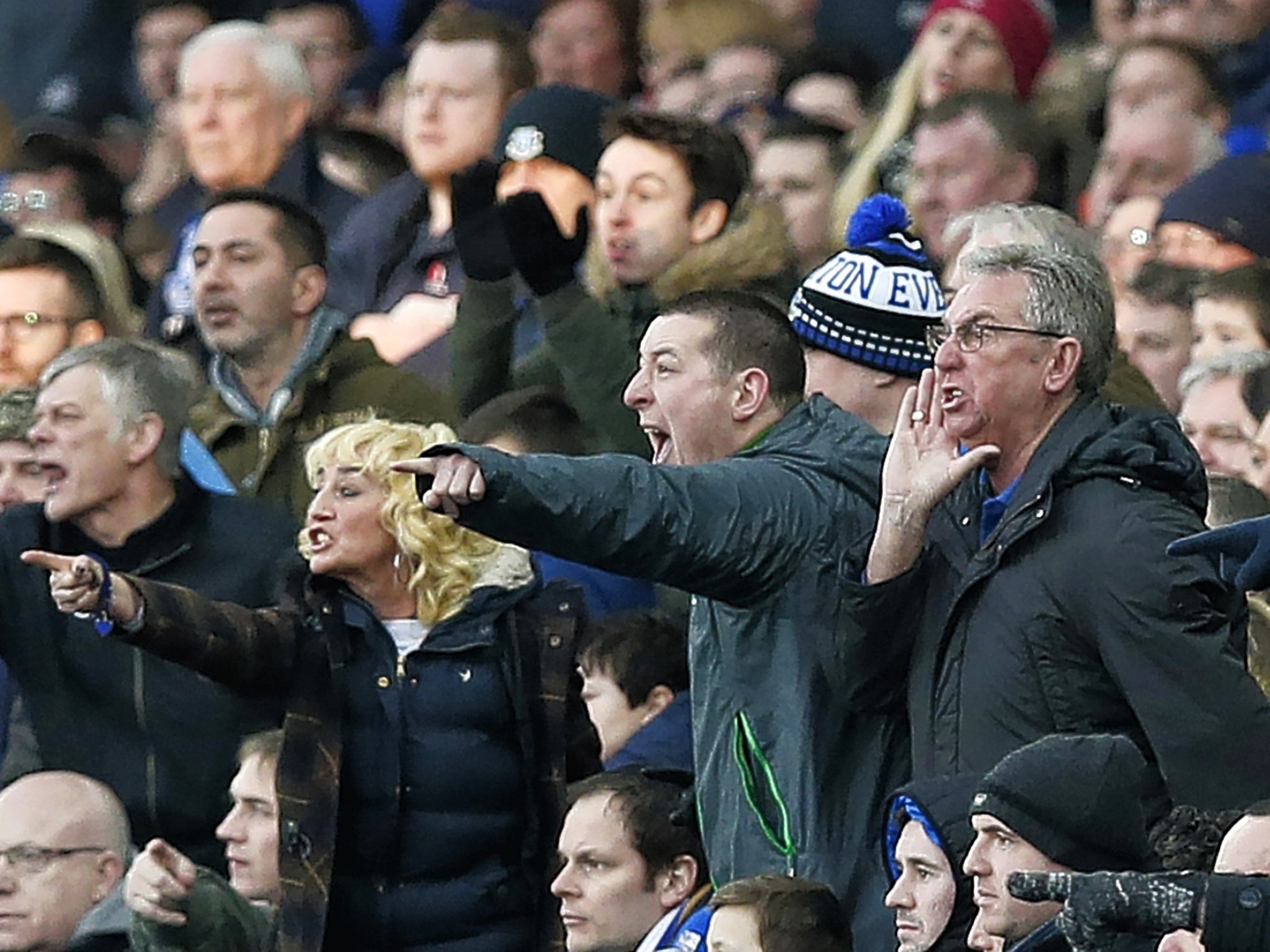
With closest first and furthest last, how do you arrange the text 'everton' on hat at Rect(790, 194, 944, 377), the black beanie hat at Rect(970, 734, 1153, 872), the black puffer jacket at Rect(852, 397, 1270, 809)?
the black beanie hat at Rect(970, 734, 1153, 872)
the black puffer jacket at Rect(852, 397, 1270, 809)
the text 'everton' on hat at Rect(790, 194, 944, 377)

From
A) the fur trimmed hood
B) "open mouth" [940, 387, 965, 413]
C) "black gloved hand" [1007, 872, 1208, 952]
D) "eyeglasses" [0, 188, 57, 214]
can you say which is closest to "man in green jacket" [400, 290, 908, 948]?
"open mouth" [940, 387, 965, 413]

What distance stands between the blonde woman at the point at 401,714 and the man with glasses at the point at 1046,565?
1440 millimetres

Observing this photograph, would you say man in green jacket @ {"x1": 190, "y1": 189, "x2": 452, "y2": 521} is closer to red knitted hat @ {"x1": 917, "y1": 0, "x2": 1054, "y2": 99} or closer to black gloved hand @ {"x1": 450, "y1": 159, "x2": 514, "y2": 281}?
black gloved hand @ {"x1": 450, "y1": 159, "x2": 514, "y2": 281}

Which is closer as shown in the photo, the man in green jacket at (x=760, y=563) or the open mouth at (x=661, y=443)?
the man in green jacket at (x=760, y=563)

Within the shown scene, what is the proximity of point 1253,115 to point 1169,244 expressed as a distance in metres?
2.11

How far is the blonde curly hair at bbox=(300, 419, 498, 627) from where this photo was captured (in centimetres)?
716

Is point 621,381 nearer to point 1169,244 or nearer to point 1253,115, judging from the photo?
point 1169,244

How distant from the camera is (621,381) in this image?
8078 mm

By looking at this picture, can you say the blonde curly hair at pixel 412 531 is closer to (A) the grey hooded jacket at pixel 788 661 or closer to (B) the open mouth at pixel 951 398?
(A) the grey hooded jacket at pixel 788 661

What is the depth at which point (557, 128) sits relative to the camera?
9375 millimetres

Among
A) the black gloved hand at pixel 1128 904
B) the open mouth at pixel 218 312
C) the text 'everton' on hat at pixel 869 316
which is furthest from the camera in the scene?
the open mouth at pixel 218 312

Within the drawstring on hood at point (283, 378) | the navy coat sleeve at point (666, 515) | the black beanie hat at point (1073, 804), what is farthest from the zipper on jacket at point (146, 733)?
the black beanie hat at point (1073, 804)

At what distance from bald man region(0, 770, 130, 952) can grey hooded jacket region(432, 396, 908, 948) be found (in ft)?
5.34

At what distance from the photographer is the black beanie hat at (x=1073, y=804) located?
5250mm
